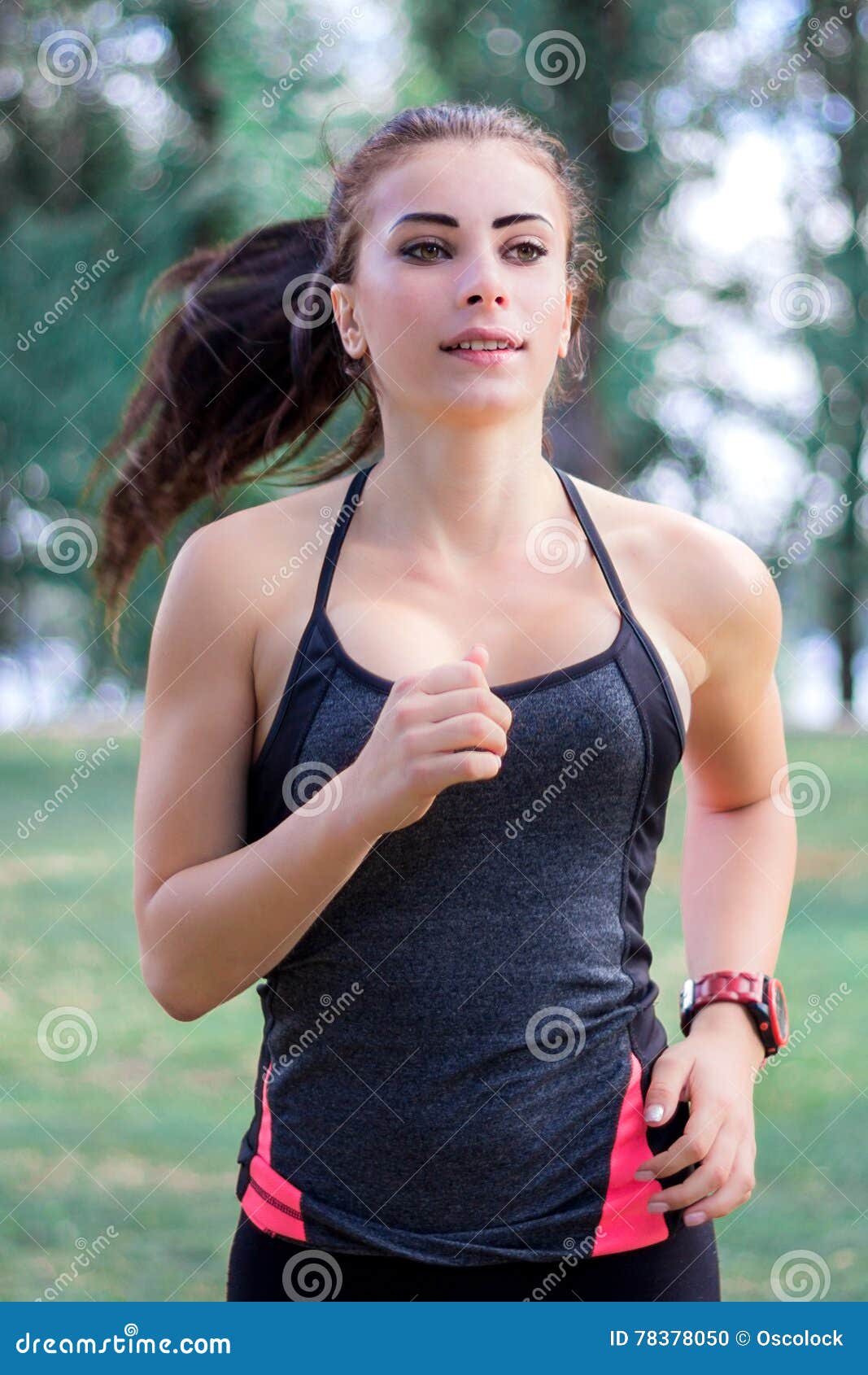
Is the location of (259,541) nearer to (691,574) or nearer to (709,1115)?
(691,574)

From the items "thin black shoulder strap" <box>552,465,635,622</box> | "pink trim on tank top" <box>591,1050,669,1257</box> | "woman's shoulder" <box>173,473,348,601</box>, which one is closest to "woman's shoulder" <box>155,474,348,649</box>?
"woman's shoulder" <box>173,473,348,601</box>

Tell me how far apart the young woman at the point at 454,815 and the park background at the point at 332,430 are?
237 centimetres

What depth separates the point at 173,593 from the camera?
5.08ft

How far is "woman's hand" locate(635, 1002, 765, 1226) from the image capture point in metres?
1.50

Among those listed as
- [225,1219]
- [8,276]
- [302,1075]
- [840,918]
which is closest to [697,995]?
[302,1075]

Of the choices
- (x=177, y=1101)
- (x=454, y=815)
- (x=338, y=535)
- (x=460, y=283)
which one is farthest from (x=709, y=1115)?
(x=177, y=1101)

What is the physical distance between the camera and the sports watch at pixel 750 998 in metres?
1.67

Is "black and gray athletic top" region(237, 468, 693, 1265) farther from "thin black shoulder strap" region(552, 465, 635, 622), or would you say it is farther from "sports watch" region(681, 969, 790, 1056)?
"sports watch" region(681, 969, 790, 1056)

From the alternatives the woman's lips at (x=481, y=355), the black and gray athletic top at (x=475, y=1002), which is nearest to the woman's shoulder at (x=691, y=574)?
the black and gray athletic top at (x=475, y=1002)

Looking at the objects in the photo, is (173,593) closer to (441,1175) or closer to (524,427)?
(524,427)

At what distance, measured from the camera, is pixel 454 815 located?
1470mm

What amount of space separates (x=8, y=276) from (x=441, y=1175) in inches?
388

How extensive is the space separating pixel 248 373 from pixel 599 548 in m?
0.57

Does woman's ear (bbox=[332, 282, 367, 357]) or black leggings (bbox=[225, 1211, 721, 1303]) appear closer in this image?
black leggings (bbox=[225, 1211, 721, 1303])
